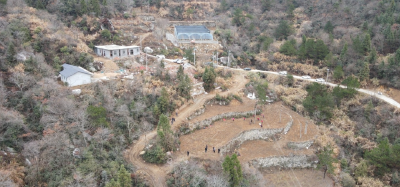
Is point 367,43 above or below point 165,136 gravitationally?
above

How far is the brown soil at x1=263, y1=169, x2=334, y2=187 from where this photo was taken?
76.8 feet

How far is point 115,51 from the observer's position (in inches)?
1394

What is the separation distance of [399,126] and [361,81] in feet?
27.5

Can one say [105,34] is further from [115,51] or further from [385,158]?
[385,158]

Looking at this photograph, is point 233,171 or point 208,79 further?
point 208,79

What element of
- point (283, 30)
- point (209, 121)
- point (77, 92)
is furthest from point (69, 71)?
point (283, 30)

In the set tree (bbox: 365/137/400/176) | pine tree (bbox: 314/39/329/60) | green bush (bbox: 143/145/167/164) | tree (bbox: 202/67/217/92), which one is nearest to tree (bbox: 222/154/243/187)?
green bush (bbox: 143/145/167/164)

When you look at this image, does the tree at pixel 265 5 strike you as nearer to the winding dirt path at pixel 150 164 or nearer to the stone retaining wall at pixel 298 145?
the winding dirt path at pixel 150 164

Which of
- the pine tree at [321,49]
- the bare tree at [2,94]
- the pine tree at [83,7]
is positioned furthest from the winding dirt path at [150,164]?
the pine tree at [83,7]

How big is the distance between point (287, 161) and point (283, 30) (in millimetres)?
29382

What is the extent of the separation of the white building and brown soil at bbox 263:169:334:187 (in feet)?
59.7

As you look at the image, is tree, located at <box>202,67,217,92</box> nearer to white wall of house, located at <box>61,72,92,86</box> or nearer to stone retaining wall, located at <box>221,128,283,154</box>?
stone retaining wall, located at <box>221,128,283,154</box>

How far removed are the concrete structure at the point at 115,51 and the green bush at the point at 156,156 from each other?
17.0 metres

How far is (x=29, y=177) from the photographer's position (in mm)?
18000
